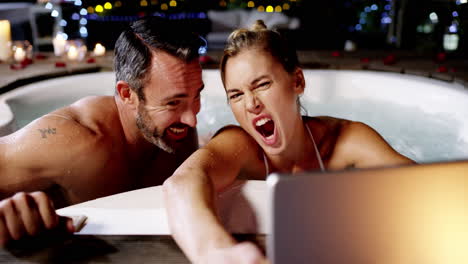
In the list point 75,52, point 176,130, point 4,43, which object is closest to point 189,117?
point 176,130

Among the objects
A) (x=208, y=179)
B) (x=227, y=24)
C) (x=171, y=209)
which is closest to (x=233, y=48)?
(x=208, y=179)

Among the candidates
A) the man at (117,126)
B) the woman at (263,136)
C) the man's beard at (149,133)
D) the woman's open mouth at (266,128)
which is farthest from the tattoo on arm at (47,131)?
the woman's open mouth at (266,128)

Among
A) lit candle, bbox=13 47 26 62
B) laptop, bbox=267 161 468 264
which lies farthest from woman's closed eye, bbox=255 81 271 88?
lit candle, bbox=13 47 26 62

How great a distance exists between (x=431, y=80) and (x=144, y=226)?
2544mm

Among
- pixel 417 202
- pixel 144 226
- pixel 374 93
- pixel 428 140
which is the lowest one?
pixel 428 140

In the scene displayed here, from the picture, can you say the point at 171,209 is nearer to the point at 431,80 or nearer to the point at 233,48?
the point at 233,48

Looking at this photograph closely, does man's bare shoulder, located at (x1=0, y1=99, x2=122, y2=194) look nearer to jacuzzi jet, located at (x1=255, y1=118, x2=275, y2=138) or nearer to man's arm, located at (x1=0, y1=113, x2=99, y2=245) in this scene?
man's arm, located at (x1=0, y1=113, x2=99, y2=245)

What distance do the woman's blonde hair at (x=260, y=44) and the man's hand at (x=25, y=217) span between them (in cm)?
75

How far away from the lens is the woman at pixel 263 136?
3.82ft

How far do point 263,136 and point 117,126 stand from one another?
63 cm

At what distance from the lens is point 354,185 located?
0.50 meters

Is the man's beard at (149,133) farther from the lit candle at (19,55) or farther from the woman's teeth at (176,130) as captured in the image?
the lit candle at (19,55)

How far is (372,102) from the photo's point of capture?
324 centimetres

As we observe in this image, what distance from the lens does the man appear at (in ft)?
5.04
